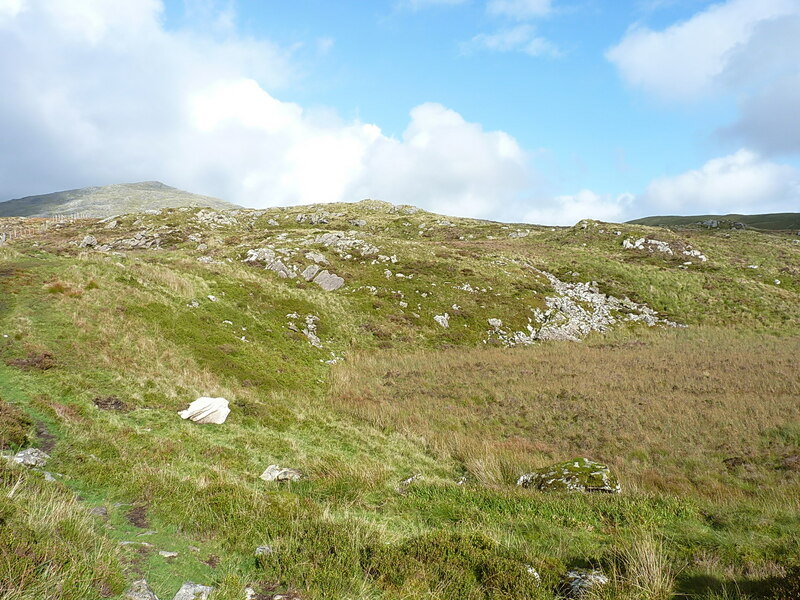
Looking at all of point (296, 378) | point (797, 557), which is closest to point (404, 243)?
point (296, 378)

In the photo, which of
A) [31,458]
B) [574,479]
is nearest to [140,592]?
[31,458]

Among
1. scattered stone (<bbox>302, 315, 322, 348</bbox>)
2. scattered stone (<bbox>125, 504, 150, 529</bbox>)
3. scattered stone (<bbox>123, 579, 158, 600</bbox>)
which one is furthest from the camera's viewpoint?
scattered stone (<bbox>302, 315, 322, 348</bbox>)

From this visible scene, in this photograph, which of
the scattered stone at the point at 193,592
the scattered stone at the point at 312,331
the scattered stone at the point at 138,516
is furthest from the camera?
the scattered stone at the point at 312,331

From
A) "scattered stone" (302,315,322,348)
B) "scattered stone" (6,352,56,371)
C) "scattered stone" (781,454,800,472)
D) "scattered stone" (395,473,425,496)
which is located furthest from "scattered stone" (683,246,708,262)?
"scattered stone" (6,352,56,371)

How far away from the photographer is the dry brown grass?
655 inches

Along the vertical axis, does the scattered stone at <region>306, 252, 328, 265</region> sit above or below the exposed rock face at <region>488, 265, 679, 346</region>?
above

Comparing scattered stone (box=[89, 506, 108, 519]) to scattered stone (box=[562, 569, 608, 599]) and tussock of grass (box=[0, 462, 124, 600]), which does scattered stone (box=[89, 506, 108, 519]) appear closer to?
tussock of grass (box=[0, 462, 124, 600])

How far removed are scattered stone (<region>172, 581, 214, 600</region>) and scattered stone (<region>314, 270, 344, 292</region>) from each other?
134 ft

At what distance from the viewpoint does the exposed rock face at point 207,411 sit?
17.7m

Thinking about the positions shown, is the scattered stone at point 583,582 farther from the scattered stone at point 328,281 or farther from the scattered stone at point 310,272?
the scattered stone at point 310,272

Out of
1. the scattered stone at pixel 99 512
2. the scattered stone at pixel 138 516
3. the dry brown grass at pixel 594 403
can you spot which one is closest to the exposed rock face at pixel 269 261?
the dry brown grass at pixel 594 403

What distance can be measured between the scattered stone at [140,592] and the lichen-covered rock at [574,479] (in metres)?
11.1

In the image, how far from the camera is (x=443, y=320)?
143ft

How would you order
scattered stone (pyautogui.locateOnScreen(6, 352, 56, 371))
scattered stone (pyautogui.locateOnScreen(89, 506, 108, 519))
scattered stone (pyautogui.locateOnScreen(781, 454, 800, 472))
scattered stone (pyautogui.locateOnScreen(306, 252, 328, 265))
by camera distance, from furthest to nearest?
scattered stone (pyautogui.locateOnScreen(306, 252, 328, 265)) < scattered stone (pyautogui.locateOnScreen(6, 352, 56, 371)) < scattered stone (pyautogui.locateOnScreen(781, 454, 800, 472)) < scattered stone (pyautogui.locateOnScreen(89, 506, 108, 519))
